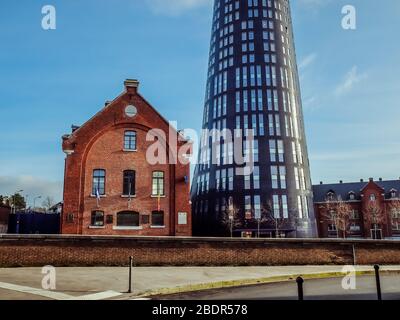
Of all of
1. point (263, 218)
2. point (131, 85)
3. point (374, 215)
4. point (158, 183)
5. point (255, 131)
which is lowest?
point (263, 218)

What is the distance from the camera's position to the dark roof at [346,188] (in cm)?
8006

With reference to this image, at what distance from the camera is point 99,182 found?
3172cm

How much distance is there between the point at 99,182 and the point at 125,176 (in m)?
2.19

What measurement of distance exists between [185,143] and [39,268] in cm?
1715

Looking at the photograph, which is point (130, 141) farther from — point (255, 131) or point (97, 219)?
point (255, 131)

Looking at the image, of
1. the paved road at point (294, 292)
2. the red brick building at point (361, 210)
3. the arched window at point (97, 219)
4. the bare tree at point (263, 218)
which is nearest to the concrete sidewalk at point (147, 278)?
the paved road at point (294, 292)

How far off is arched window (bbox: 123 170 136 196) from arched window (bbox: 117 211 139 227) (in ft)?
5.47

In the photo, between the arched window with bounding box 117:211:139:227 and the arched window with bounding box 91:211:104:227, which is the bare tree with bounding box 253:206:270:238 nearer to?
the arched window with bounding box 117:211:139:227

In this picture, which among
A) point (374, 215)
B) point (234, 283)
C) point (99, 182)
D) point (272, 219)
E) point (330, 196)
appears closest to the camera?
point (234, 283)

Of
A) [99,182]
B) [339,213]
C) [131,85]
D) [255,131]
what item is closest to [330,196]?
[339,213]

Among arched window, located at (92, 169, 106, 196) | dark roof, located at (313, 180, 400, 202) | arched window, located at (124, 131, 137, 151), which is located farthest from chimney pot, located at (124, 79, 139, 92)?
→ dark roof, located at (313, 180, 400, 202)

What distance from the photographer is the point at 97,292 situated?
1276 cm

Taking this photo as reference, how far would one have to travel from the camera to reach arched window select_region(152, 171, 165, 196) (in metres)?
32.5

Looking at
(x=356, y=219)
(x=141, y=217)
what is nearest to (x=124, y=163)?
(x=141, y=217)
